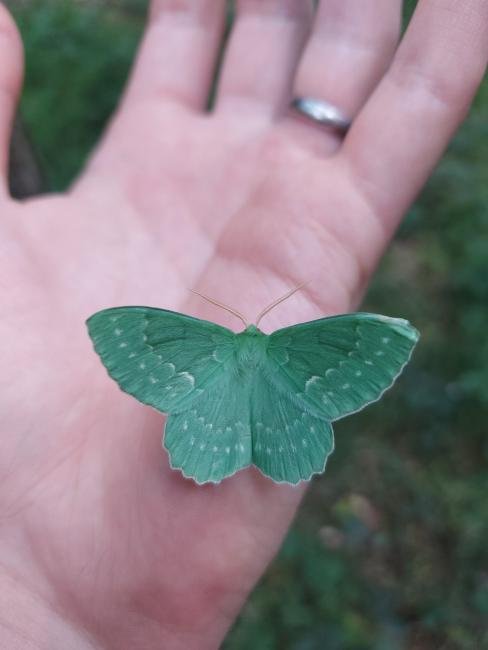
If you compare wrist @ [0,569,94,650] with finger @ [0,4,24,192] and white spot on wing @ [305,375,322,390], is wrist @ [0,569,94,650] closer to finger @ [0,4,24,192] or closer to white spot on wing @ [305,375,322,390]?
white spot on wing @ [305,375,322,390]

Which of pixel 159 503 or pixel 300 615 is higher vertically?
pixel 159 503

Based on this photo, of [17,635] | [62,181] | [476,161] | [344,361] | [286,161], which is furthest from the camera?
[62,181]

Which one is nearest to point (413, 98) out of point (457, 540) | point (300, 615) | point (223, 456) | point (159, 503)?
point (223, 456)

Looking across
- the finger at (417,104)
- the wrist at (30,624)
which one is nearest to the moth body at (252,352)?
the finger at (417,104)

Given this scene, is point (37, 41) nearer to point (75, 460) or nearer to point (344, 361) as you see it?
point (75, 460)

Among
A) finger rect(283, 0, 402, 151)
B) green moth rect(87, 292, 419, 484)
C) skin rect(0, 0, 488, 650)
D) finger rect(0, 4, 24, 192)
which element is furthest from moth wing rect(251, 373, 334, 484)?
finger rect(0, 4, 24, 192)

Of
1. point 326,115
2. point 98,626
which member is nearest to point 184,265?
point 326,115
